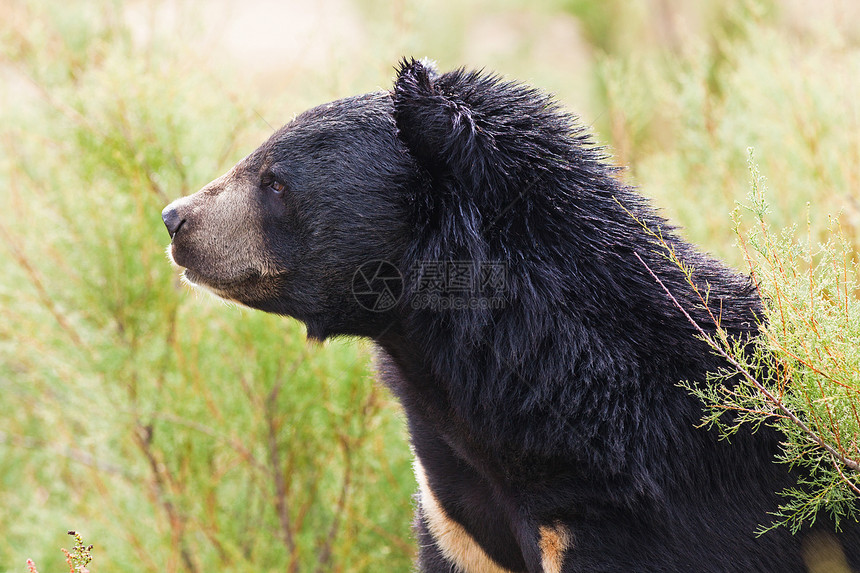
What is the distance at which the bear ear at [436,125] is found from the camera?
7.15 feet

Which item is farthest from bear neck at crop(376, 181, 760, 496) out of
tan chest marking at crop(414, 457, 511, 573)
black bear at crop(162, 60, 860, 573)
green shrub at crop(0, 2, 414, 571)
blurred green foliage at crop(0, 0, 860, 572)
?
green shrub at crop(0, 2, 414, 571)

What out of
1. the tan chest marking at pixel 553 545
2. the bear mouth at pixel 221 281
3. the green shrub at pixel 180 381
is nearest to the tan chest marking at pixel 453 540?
the tan chest marking at pixel 553 545

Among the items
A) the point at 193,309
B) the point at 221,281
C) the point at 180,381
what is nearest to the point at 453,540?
the point at 221,281

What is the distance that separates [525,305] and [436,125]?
20.6 inches

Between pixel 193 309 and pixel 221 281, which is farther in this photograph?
pixel 193 309

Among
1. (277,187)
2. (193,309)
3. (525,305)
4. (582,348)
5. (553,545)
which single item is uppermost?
(193,309)

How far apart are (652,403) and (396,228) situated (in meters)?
0.82

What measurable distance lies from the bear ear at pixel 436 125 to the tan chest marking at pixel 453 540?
0.95 m

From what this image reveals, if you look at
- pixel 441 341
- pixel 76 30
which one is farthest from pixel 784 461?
pixel 76 30

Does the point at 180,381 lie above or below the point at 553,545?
above

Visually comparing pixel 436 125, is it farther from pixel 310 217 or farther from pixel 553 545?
pixel 553 545

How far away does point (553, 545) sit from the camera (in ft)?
7.06

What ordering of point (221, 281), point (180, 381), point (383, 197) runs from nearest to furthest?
point (383, 197), point (221, 281), point (180, 381)

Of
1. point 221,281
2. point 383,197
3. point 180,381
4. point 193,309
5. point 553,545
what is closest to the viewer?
point 553,545
